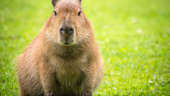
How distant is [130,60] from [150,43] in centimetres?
179

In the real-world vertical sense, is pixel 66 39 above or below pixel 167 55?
above

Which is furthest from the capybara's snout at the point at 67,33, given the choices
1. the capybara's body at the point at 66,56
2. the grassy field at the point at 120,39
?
the grassy field at the point at 120,39

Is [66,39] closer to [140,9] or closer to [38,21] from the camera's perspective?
[38,21]

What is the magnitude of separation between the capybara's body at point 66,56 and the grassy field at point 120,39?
3.98ft

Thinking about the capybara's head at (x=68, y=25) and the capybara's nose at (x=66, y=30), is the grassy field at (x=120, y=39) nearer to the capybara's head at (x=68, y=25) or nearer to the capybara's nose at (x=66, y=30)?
the capybara's head at (x=68, y=25)

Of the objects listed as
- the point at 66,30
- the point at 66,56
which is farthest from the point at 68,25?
the point at 66,56

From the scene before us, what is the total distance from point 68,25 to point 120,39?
19.1 feet

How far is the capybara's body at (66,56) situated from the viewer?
3.09 meters

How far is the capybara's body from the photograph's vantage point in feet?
10.1

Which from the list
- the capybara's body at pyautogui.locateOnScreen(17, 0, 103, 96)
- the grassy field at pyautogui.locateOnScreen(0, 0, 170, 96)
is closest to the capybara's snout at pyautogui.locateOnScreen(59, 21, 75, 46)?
the capybara's body at pyautogui.locateOnScreen(17, 0, 103, 96)

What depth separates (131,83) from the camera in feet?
17.1

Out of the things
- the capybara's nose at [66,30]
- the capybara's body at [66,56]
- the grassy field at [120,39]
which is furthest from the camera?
the grassy field at [120,39]

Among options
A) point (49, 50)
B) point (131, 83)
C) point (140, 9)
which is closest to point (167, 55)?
point (131, 83)

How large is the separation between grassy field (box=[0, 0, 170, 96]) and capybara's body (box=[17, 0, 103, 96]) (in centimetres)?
121
